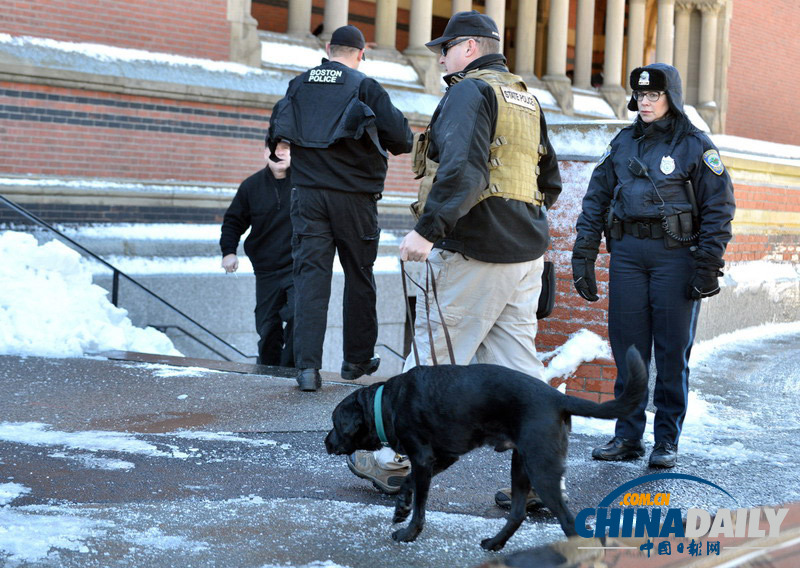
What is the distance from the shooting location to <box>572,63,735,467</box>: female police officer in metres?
4.81

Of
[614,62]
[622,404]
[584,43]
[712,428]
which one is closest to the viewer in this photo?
[622,404]

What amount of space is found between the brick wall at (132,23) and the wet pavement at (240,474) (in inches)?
161

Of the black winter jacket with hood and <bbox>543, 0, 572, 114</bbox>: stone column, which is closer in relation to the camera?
the black winter jacket with hood

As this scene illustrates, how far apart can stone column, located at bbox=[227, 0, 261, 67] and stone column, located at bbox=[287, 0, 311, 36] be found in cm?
133

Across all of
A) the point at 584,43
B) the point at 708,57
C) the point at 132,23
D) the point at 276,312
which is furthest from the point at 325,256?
the point at 708,57

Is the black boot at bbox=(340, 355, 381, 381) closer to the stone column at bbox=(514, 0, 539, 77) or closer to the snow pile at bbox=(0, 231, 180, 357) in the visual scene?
the snow pile at bbox=(0, 231, 180, 357)

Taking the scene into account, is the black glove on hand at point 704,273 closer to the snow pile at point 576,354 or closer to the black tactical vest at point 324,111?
the snow pile at point 576,354

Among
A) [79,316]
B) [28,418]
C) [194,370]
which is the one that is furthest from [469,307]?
Result: [79,316]

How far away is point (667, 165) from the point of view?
16.0ft

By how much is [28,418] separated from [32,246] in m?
2.97

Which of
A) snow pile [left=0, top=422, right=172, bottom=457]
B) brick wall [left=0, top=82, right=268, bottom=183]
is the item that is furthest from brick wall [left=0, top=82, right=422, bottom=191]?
snow pile [left=0, top=422, right=172, bottom=457]

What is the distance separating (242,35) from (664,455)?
25.4 ft

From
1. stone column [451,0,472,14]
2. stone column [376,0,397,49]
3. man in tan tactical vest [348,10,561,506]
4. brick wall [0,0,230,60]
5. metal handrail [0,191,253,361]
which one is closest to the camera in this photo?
man in tan tactical vest [348,10,561,506]

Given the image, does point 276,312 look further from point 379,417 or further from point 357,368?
point 379,417
